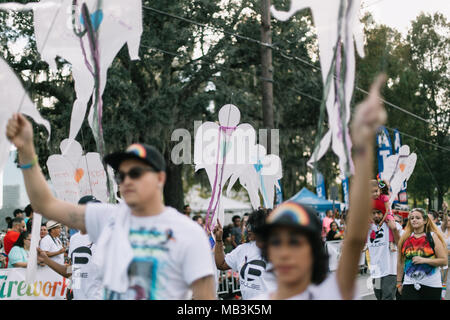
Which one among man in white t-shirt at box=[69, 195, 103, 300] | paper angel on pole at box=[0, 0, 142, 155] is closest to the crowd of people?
paper angel on pole at box=[0, 0, 142, 155]

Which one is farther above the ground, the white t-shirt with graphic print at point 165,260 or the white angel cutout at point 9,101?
the white angel cutout at point 9,101

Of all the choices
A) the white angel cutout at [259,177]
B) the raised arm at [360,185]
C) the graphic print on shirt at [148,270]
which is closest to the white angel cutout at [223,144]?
the white angel cutout at [259,177]

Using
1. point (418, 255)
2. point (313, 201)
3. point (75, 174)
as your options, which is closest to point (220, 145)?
point (75, 174)

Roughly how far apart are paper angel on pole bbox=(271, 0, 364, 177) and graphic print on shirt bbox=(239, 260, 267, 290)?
1.84 m

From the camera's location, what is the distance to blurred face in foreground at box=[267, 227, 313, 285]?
276 centimetres

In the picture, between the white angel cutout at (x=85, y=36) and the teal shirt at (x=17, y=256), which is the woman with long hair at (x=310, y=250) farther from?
the teal shirt at (x=17, y=256)

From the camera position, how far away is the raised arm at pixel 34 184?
3.29 m

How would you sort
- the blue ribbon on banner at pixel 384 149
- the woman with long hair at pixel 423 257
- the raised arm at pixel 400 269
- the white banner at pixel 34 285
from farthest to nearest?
the blue ribbon on banner at pixel 384 149
the white banner at pixel 34 285
the raised arm at pixel 400 269
the woman with long hair at pixel 423 257

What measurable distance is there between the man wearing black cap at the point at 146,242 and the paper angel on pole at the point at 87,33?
5.35 ft

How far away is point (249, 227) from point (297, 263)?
3.51m

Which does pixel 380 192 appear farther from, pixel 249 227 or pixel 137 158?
pixel 137 158

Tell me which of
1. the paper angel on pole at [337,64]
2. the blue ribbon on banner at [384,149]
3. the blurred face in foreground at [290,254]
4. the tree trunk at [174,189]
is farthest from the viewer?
the tree trunk at [174,189]

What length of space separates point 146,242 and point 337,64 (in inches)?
79.9
